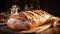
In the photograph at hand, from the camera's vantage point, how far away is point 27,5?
1.63 metres

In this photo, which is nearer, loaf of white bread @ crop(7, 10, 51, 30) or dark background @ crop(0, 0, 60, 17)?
loaf of white bread @ crop(7, 10, 51, 30)

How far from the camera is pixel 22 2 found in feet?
5.41

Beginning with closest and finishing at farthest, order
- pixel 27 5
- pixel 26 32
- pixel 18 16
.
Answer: pixel 26 32, pixel 18 16, pixel 27 5

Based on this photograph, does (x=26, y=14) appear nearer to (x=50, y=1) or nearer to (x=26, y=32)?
(x=26, y=32)

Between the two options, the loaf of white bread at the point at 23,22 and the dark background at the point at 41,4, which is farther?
the dark background at the point at 41,4

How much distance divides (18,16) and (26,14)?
4cm

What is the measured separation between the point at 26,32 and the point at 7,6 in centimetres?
115

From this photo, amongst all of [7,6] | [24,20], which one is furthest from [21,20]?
[7,6]

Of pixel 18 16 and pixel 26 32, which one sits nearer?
pixel 26 32

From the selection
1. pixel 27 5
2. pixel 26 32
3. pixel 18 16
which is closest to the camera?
pixel 26 32

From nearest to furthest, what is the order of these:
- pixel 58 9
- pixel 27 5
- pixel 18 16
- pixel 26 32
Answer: pixel 26 32 → pixel 18 16 → pixel 58 9 → pixel 27 5

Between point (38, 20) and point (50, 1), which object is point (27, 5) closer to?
point (50, 1)

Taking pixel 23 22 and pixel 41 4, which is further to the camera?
pixel 41 4

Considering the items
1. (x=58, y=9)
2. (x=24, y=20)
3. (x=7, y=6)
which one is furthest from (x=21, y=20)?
(x=7, y=6)
